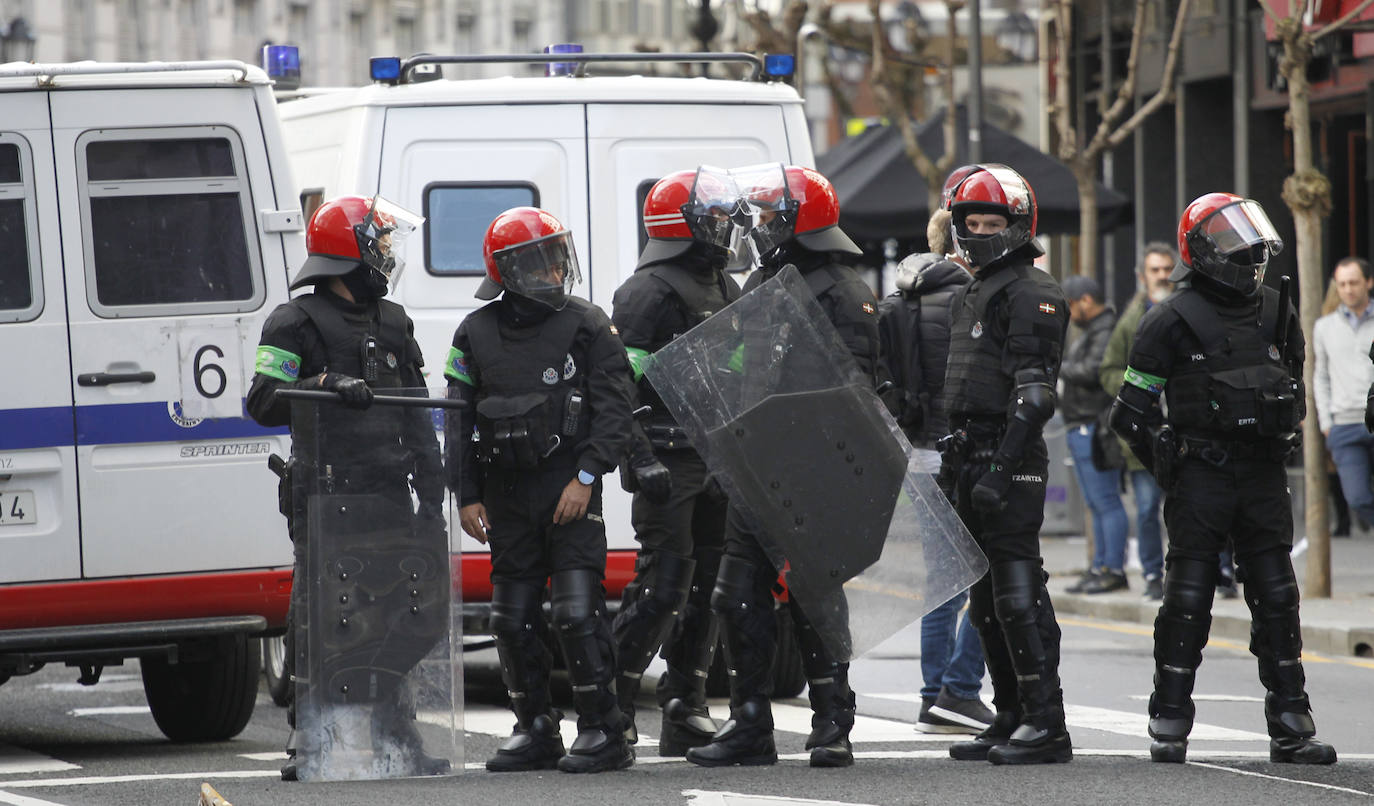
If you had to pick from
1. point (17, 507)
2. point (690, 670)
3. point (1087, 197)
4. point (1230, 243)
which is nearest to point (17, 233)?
point (17, 507)

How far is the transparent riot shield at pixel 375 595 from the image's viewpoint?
7.37m

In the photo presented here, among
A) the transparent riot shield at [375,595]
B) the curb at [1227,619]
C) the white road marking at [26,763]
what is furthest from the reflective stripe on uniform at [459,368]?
the curb at [1227,619]

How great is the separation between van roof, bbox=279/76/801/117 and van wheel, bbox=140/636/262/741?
2296mm

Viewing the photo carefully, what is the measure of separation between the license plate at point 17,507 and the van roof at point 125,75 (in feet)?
4.51

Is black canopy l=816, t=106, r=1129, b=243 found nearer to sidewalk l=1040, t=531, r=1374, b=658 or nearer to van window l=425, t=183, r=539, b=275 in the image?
sidewalk l=1040, t=531, r=1374, b=658

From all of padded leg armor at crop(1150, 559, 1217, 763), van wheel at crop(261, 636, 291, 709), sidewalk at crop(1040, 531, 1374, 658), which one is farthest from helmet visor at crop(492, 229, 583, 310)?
sidewalk at crop(1040, 531, 1374, 658)

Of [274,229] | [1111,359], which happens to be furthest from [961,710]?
[1111,359]

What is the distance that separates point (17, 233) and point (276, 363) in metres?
1.35

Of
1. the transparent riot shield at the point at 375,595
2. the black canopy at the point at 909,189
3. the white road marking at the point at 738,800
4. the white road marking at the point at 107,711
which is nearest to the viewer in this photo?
the white road marking at the point at 738,800

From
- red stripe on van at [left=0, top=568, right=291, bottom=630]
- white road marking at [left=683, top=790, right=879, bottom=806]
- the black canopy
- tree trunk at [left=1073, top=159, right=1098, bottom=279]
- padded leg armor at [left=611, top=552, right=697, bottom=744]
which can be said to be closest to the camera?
white road marking at [left=683, top=790, right=879, bottom=806]

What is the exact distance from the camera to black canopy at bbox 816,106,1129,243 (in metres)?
18.2

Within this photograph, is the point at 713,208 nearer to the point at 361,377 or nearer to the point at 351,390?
the point at 361,377

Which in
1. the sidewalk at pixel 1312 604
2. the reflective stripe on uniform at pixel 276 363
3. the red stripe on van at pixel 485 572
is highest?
the reflective stripe on uniform at pixel 276 363

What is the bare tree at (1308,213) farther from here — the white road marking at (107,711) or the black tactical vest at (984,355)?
the white road marking at (107,711)
